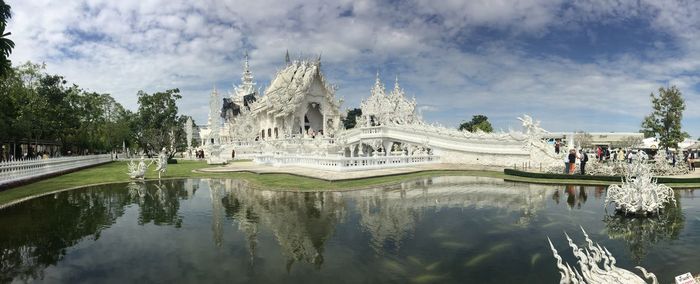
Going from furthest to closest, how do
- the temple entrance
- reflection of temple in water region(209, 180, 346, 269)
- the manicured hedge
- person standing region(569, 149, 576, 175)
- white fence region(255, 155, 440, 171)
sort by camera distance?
1. the temple entrance
2. white fence region(255, 155, 440, 171)
3. person standing region(569, 149, 576, 175)
4. the manicured hedge
5. reflection of temple in water region(209, 180, 346, 269)

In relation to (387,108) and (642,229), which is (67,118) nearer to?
(387,108)

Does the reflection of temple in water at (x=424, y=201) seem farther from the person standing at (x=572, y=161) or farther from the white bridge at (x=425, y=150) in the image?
the white bridge at (x=425, y=150)

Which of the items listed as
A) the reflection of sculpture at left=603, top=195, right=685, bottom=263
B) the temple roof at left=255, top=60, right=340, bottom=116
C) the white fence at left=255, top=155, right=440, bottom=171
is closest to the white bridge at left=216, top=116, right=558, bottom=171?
the white fence at left=255, top=155, right=440, bottom=171

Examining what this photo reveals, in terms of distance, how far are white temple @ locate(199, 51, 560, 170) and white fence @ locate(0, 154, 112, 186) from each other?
1065cm

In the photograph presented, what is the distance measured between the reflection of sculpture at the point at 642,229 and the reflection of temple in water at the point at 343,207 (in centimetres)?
207

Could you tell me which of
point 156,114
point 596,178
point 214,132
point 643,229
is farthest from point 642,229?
point 156,114

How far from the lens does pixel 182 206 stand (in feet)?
43.6

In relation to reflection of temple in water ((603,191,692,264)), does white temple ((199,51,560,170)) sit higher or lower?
higher

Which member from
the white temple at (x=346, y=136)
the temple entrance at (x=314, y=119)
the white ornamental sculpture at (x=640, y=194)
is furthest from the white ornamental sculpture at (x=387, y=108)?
the white ornamental sculpture at (x=640, y=194)

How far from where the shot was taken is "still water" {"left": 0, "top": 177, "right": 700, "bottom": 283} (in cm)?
679

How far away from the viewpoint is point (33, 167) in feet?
69.1

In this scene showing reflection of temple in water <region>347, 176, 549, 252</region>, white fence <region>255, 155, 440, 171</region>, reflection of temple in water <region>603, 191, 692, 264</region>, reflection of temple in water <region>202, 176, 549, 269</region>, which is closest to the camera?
reflection of temple in water <region>603, 191, 692, 264</region>

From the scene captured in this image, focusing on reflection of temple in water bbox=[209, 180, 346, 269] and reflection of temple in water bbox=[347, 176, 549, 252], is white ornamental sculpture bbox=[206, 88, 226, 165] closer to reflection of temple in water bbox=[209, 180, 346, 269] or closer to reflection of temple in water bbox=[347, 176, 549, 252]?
reflection of temple in water bbox=[209, 180, 346, 269]

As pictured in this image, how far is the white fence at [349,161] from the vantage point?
885 inches
